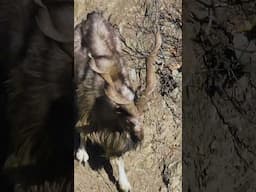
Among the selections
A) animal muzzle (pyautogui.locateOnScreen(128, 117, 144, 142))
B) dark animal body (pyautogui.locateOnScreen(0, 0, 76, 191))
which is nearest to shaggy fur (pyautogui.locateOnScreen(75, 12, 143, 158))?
animal muzzle (pyautogui.locateOnScreen(128, 117, 144, 142))

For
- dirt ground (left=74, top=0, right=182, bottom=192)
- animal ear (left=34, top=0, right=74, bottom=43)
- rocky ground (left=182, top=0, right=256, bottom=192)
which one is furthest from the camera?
animal ear (left=34, top=0, right=74, bottom=43)

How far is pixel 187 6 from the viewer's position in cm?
340

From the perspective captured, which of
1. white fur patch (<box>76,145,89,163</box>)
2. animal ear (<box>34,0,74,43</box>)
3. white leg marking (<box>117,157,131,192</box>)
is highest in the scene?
animal ear (<box>34,0,74,43</box>)

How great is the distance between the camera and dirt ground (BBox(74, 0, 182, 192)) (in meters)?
3.23

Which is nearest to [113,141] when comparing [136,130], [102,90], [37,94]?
[136,130]

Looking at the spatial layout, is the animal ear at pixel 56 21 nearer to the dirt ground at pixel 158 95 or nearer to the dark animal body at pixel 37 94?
the dark animal body at pixel 37 94

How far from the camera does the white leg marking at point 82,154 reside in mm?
3391

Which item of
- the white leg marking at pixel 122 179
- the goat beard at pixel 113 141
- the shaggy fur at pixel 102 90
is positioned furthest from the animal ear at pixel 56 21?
the white leg marking at pixel 122 179

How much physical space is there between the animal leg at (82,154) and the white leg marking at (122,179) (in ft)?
0.54

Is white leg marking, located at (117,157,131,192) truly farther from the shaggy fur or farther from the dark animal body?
the dark animal body

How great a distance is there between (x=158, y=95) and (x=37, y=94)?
725 millimetres

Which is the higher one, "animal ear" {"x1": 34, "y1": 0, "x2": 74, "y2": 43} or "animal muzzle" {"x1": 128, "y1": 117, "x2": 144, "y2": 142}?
"animal ear" {"x1": 34, "y1": 0, "x2": 74, "y2": 43}

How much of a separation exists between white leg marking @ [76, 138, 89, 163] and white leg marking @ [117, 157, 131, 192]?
6.5 inches

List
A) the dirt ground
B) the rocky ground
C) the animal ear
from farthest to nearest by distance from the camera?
1. the animal ear
2. the rocky ground
3. the dirt ground
